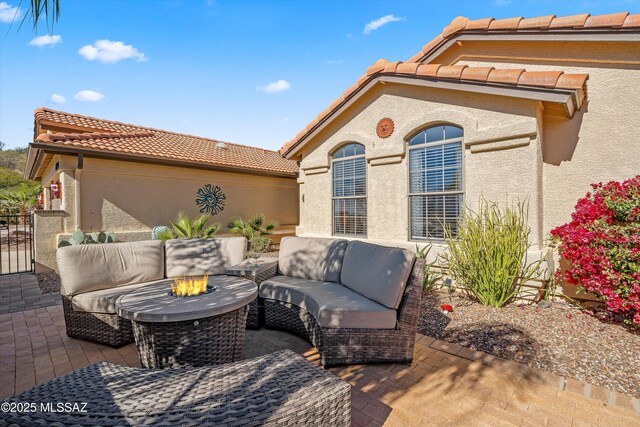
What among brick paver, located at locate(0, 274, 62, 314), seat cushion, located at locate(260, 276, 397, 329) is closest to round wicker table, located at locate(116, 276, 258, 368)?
seat cushion, located at locate(260, 276, 397, 329)

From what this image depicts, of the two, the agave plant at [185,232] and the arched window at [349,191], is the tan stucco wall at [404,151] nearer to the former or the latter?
the arched window at [349,191]

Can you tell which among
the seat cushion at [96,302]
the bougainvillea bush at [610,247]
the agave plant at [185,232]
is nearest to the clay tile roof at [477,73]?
the bougainvillea bush at [610,247]

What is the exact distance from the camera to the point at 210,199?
495 inches

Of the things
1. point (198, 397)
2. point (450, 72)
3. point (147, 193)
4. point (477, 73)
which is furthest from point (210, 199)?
point (198, 397)

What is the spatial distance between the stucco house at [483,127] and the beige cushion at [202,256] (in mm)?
3684

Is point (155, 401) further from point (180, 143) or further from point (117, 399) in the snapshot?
point (180, 143)

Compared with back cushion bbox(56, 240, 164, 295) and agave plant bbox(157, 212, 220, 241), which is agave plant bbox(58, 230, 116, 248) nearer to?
agave plant bbox(157, 212, 220, 241)

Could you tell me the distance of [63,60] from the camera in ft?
29.7

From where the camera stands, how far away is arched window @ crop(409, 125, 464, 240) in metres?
6.78

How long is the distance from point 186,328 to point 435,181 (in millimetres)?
5930

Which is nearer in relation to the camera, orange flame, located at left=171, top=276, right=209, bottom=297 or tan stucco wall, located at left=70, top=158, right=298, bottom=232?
orange flame, located at left=171, top=276, right=209, bottom=297

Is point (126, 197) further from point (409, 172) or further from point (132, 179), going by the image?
point (409, 172)

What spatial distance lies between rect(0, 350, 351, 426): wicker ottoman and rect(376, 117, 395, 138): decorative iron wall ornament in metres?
6.38

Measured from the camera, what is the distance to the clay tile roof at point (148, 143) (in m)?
9.70
